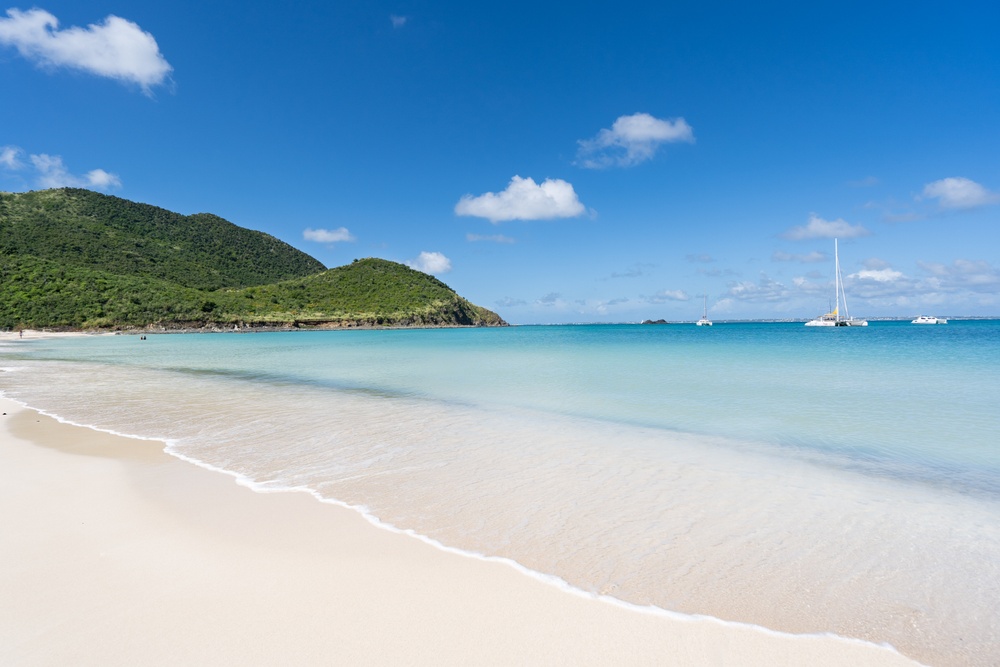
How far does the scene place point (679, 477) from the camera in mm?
6008

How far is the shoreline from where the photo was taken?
101 inches

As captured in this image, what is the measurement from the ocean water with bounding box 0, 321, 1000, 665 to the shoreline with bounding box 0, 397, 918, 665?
0.99 ft

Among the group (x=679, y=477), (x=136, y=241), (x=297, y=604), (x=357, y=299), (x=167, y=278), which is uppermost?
(x=136, y=241)

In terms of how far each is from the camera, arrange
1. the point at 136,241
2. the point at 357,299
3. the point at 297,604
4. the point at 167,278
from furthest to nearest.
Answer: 1. the point at 357,299
2. the point at 136,241
3. the point at 167,278
4. the point at 297,604

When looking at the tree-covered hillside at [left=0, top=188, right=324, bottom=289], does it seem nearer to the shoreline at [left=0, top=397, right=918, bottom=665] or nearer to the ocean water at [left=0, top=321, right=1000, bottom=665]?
the ocean water at [left=0, top=321, right=1000, bottom=665]

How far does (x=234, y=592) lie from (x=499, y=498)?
2.67 meters

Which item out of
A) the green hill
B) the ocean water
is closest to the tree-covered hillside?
the green hill

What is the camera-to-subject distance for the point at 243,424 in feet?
30.1

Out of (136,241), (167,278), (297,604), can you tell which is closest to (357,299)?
(167,278)

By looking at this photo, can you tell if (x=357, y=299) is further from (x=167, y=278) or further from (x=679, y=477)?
(x=679, y=477)

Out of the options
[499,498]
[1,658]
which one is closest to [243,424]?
[499,498]

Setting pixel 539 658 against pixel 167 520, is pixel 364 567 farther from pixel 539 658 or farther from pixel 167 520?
pixel 167 520

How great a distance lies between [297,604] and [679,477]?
4650 mm

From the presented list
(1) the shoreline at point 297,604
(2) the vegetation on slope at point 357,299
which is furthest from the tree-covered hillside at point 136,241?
(1) the shoreline at point 297,604
